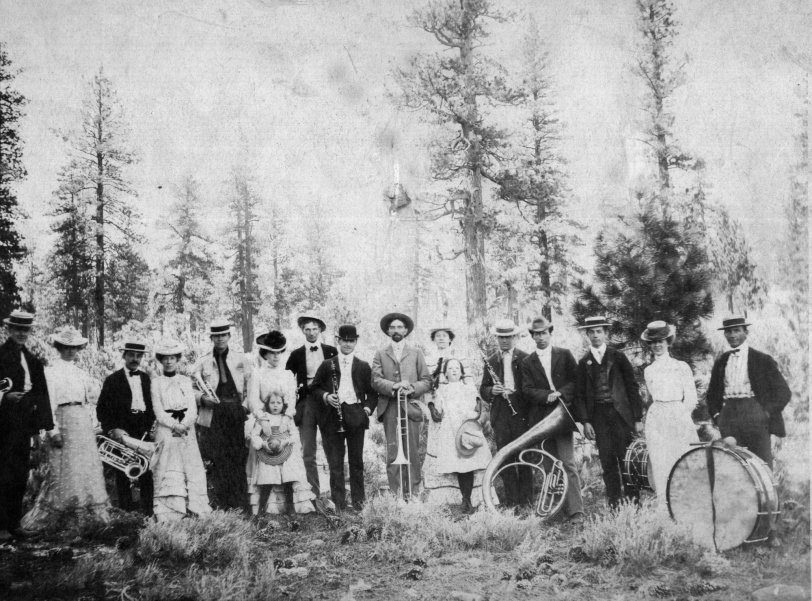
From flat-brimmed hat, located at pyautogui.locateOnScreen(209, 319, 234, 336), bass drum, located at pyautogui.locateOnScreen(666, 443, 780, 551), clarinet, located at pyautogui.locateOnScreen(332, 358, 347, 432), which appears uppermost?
flat-brimmed hat, located at pyautogui.locateOnScreen(209, 319, 234, 336)

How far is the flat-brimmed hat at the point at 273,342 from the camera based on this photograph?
5012 mm

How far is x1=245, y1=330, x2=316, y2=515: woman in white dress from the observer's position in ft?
16.0

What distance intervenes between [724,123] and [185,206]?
4588 millimetres

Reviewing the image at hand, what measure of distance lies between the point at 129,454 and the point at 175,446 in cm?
33

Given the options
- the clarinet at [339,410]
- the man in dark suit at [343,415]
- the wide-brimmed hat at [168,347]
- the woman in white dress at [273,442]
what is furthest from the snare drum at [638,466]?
the wide-brimmed hat at [168,347]

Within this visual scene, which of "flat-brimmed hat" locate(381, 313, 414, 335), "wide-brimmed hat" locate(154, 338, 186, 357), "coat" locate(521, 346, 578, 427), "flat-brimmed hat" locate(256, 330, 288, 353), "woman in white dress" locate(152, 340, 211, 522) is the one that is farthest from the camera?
"flat-brimmed hat" locate(381, 313, 414, 335)

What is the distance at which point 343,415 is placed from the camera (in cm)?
509

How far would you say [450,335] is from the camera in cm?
520

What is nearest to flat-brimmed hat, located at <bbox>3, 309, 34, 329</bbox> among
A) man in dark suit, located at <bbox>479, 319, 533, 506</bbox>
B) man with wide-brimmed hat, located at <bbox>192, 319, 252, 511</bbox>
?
man with wide-brimmed hat, located at <bbox>192, 319, 252, 511</bbox>

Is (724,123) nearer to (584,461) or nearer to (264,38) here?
(584,461)

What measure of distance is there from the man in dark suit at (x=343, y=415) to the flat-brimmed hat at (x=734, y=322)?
113 inches

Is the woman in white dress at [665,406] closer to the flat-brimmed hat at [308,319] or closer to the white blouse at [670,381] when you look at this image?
the white blouse at [670,381]

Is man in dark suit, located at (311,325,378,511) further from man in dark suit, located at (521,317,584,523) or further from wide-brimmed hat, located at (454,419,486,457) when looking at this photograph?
man in dark suit, located at (521,317,584,523)

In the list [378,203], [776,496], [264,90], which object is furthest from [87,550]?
[776,496]
